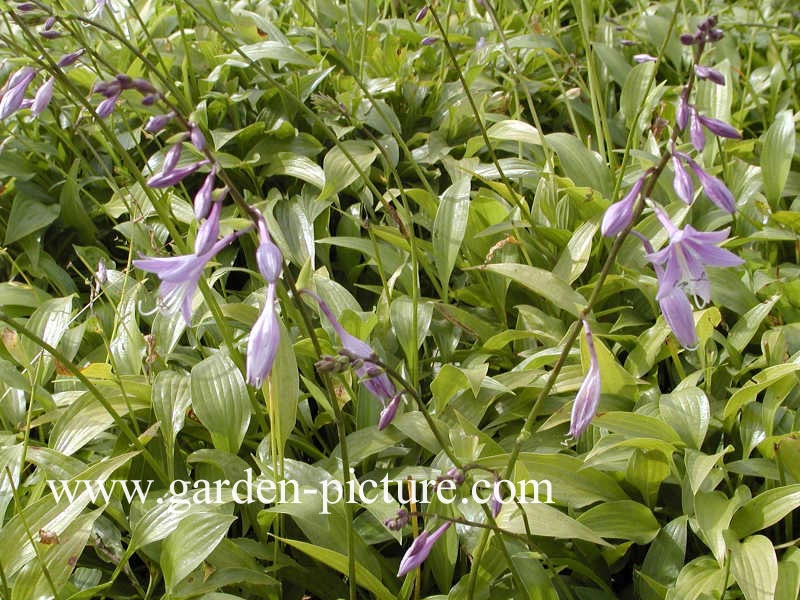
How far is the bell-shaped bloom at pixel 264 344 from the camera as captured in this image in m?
1.37

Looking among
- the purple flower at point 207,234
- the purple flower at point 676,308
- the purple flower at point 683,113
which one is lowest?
the purple flower at point 676,308

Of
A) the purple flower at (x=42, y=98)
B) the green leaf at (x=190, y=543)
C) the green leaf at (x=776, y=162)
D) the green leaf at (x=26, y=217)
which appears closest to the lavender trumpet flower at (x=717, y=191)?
the green leaf at (x=190, y=543)

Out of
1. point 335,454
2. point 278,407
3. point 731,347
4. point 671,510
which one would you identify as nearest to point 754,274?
point 731,347

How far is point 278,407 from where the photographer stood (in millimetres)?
2004

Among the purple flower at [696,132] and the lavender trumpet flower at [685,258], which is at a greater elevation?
the purple flower at [696,132]

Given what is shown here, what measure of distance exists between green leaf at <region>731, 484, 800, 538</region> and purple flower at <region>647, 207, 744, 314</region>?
76 centimetres

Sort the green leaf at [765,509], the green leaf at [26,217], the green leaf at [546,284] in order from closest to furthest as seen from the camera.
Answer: the green leaf at [765,509] < the green leaf at [546,284] < the green leaf at [26,217]

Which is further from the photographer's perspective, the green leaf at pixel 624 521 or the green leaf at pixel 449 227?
the green leaf at pixel 449 227

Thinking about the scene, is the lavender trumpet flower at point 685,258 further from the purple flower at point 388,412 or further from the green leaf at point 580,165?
the green leaf at point 580,165

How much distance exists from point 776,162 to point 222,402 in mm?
2142

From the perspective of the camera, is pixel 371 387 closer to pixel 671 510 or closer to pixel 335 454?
pixel 335 454

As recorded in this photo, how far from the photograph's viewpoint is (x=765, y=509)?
6.81 ft

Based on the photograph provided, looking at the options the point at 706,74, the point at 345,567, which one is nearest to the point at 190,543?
the point at 345,567

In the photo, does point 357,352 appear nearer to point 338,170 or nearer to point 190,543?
point 190,543
